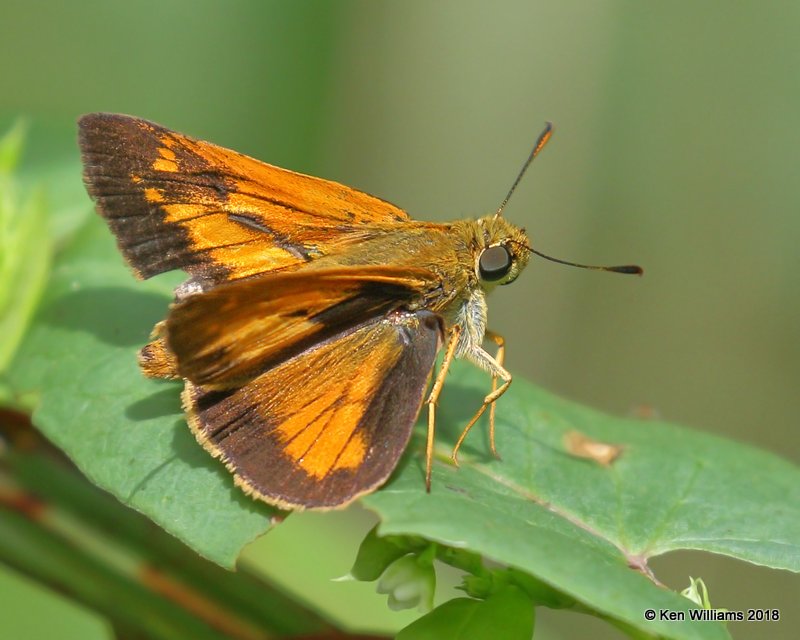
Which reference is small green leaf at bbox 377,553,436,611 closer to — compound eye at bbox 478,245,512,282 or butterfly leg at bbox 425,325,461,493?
butterfly leg at bbox 425,325,461,493

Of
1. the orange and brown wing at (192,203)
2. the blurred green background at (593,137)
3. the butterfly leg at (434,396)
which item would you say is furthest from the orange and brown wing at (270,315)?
the blurred green background at (593,137)

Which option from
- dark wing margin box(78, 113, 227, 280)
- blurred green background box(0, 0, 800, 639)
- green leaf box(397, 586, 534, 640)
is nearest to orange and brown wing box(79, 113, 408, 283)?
dark wing margin box(78, 113, 227, 280)

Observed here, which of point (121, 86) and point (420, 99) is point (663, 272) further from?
point (121, 86)

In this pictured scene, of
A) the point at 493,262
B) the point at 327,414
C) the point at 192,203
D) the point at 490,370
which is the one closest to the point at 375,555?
the point at 327,414

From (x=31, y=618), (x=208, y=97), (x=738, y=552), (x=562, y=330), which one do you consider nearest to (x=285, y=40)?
(x=208, y=97)

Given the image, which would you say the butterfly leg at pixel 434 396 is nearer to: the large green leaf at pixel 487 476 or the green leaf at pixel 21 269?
the large green leaf at pixel 487 476

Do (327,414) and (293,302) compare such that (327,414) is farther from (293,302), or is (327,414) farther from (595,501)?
(595,501)
